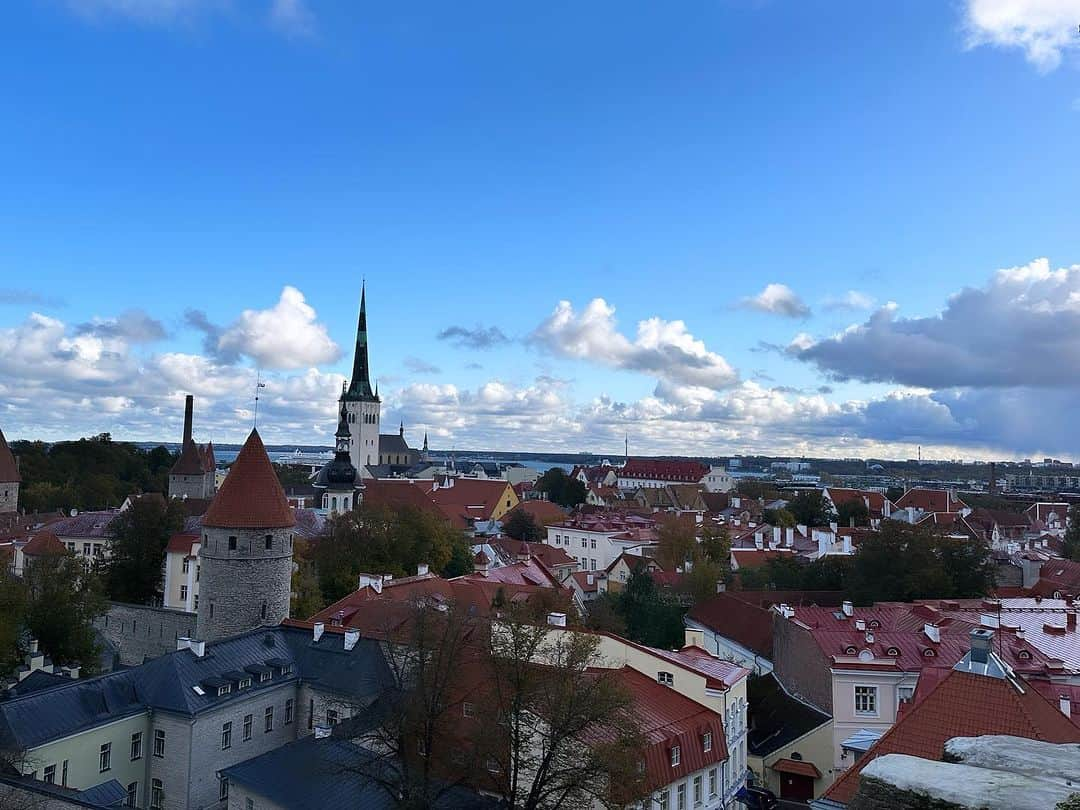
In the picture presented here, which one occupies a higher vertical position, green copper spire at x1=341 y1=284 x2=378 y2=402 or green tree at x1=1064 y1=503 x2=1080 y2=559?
green copper spire at x1=341 y1=284 x2=378 y2=402

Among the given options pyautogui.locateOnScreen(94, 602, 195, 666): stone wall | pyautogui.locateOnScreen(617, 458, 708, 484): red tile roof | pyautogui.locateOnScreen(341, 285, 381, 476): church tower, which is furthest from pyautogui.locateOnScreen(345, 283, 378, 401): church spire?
pyautogui.locateOnScreen(94, 602, 195, 666): stone wall

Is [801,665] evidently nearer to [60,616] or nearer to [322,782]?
[322,782]

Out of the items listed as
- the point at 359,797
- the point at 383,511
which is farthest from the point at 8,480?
the point at 359,797

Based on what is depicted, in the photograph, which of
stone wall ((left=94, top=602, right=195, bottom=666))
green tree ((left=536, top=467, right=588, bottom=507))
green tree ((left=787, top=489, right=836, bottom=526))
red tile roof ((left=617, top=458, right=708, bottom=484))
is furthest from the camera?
red tile roof ((left=617, top=458, right=708, bottom=484))

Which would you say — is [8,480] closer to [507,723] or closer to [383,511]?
[383,511]

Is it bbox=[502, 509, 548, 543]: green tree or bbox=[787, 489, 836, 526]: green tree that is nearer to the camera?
bbox=[502, 509, 548, 543]: green tree

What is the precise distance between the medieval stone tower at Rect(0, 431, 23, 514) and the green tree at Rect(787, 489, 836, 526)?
6658 cm

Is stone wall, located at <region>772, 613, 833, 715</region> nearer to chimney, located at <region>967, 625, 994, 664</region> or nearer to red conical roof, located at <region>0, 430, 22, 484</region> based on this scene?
chimney, located at <region>967, 625, 994, 664</region>

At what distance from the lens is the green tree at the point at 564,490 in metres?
115

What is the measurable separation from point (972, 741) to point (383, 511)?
4144 cm

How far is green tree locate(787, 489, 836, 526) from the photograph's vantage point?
7806 centimetres

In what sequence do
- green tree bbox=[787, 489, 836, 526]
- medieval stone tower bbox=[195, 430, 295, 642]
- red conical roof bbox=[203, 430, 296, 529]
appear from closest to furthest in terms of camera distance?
medieval stone tower bbox=[195, 430, 295, 642] < red conical roof bbox=[203, 430, 296, 529] < green tree bbox=[787, 489, 836, 526]

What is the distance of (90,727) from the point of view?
70.8ft

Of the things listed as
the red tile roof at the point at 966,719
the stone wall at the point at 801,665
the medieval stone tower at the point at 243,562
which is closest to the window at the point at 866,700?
the stone wall at the point at 801,665
